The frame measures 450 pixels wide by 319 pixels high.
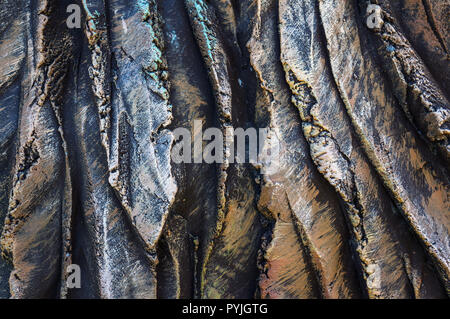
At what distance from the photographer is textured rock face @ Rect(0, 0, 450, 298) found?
0.76 m

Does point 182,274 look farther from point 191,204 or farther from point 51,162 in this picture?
point 51,162

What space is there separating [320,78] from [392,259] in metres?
0.38

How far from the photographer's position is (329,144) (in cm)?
75

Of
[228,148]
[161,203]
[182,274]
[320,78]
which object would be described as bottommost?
[182,274]

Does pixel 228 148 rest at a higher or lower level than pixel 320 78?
lower

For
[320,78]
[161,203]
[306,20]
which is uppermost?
[306,20]

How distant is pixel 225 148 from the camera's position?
785 millimetres

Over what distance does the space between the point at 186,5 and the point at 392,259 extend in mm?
648

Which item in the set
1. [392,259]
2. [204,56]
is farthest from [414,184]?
[204,56]

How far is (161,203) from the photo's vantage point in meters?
0.74

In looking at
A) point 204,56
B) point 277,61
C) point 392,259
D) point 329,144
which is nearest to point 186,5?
point 204,56

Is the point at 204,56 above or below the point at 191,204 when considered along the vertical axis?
above

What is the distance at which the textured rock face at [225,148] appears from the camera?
76cm

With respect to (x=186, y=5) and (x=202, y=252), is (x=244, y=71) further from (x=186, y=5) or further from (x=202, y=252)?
(x=202, y=252)
